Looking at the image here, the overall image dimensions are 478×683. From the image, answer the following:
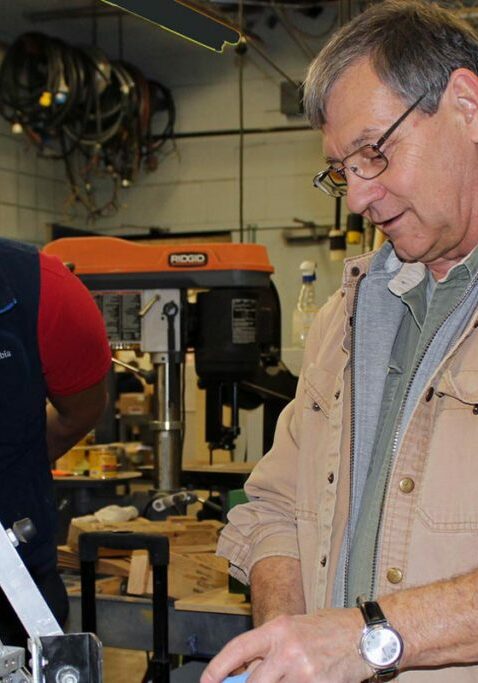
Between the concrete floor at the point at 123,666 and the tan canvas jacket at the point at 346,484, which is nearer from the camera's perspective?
the tan canvas jacket at the point at 346,484

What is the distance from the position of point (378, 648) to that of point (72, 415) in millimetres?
1115

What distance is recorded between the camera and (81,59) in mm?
7348

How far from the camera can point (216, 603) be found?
225 cm

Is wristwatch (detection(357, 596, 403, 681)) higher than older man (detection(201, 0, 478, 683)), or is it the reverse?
older man (detection(201, 0, 478, 683))

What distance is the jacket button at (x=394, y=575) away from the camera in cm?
125

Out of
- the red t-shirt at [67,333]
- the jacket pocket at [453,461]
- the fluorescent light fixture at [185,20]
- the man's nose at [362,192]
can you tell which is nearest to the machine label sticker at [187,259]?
the red t-shirt at [67,333]

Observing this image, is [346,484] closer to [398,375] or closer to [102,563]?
[398,375]

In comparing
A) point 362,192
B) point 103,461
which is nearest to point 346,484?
point 362,192

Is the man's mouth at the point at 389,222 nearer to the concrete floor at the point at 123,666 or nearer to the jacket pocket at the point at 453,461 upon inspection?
the jacket pocket at the point at 453,461

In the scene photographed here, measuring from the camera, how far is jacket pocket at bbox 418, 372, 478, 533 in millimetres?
Answer: 1217

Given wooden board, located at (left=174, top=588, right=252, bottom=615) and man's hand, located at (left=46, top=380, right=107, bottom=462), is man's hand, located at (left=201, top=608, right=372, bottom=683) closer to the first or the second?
man's hand, located at (left=46, top=380, right=107, bottom=462)

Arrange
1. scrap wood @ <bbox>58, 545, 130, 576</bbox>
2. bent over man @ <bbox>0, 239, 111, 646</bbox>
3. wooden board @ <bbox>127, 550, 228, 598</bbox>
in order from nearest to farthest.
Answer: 1. bent over man @ <bbox>0, 239, 111, 646</bbox>
2. wooden board @ <bbox>127, 550, 228, 598</bbox>
3. scrap wood @ <bbox>58, 545, 130, 576</bbox>

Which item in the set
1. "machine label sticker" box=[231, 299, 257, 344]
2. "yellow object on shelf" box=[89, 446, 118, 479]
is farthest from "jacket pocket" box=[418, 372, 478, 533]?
"yellow object on shelf" box=[89, 446, 118, 479]

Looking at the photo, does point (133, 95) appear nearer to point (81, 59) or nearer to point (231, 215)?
point (81, 59)
